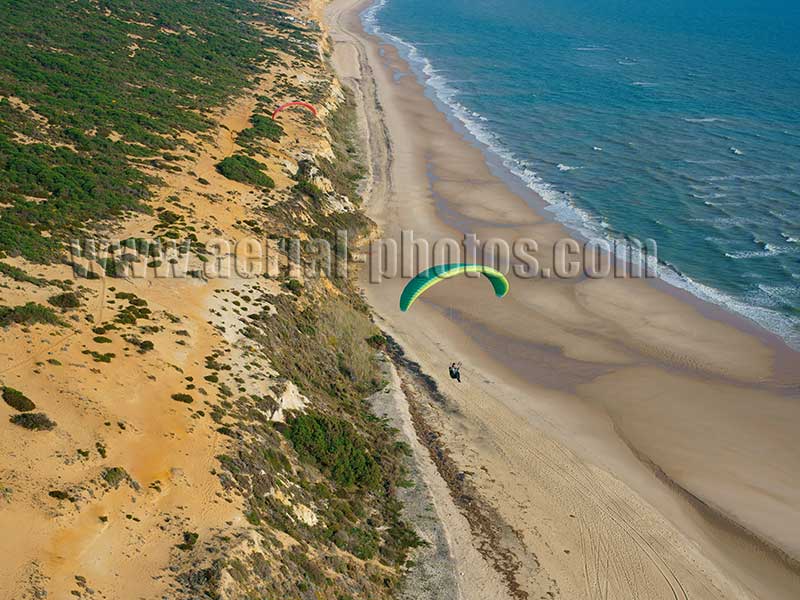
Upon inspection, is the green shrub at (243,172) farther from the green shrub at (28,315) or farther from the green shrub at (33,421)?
the green shrub at (33,421)

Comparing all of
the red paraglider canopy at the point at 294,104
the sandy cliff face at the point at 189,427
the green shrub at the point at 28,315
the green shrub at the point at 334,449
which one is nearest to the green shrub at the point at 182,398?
the sandy cliff face at the point at 189,427

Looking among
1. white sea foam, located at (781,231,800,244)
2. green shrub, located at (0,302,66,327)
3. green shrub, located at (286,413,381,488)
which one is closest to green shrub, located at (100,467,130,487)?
green shrub, located at (286,413,381,488)

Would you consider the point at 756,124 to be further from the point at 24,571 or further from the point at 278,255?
the point at 24,571

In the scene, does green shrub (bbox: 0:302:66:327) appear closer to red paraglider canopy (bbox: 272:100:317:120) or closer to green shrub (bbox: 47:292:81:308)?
green shrub (bbox: 47:292:81:308)

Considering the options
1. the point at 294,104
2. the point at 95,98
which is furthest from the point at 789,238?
the point at 95,98

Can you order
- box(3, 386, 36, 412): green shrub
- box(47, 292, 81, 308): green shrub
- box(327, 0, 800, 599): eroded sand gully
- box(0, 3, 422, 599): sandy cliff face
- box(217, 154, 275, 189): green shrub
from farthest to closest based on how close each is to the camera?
box(217, 154, 275, 189): green shrub
box(47, 292, 81, 308): green shrub
box(327, 0, 800, 599): eroded sand gully
box(3, 386, 36, 412): green shrub
box(0, 3, 422, 599): sandy cliff face

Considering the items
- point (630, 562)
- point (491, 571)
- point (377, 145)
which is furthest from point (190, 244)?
point (377, 145)

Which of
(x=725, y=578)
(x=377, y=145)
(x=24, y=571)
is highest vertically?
→ (x=377, y=145)
